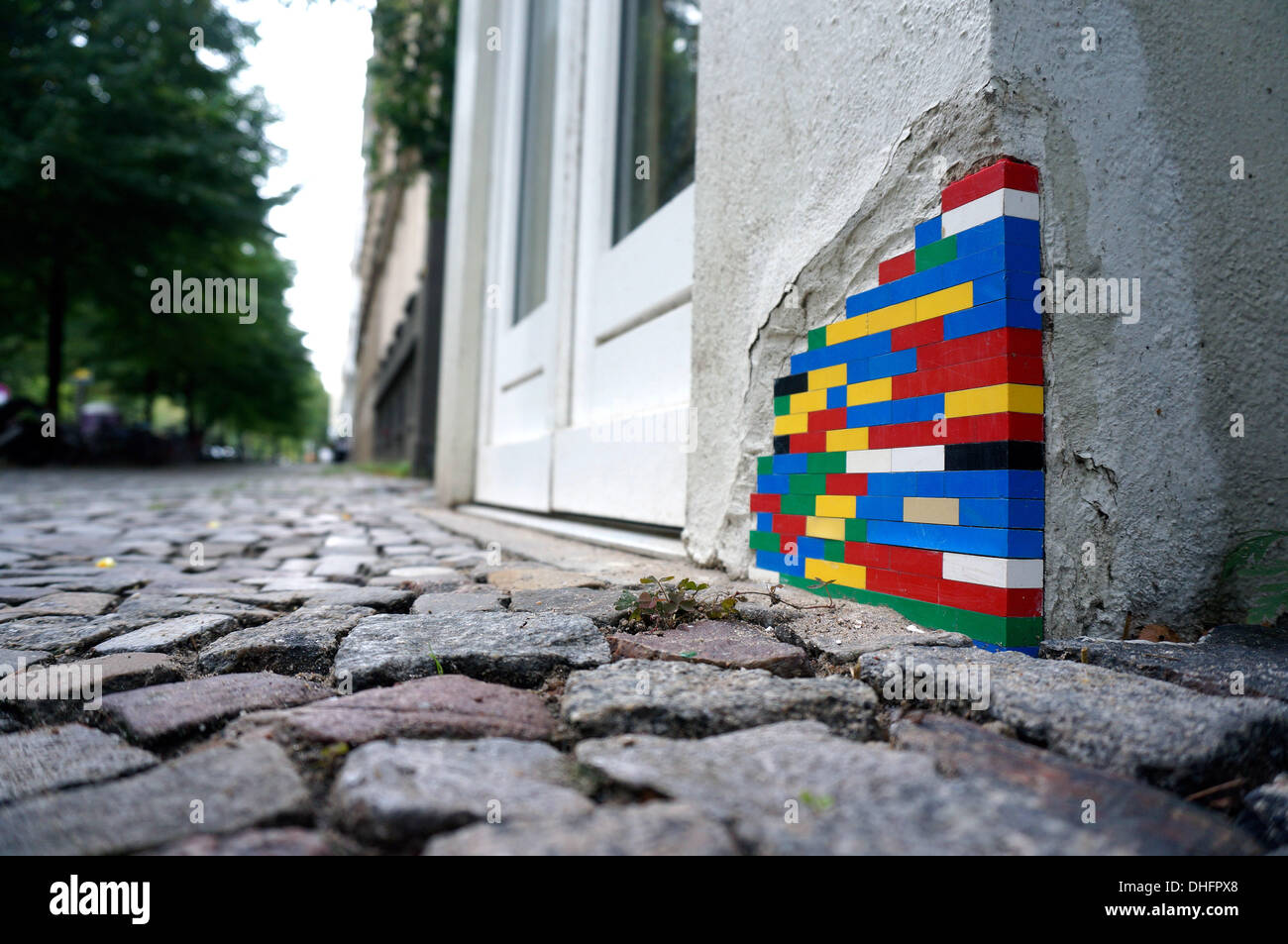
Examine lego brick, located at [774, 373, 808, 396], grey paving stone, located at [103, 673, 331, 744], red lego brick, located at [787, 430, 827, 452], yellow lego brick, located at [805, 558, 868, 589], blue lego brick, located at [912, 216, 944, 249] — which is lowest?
grey paving stone, located at [103, 673, 331, 744]

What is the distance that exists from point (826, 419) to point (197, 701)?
56.4 inches

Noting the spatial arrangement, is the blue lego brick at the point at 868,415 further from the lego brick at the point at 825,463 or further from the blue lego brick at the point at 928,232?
the blue lego brick at the point at 928,232

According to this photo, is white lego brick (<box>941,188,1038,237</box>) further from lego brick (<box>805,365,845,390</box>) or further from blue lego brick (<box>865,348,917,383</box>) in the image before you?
lego brick (<box>805,365,845,390</box>)

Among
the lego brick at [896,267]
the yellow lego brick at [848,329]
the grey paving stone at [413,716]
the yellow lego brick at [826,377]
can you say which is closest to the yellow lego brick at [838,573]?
the yellow lego brick at [826,377]

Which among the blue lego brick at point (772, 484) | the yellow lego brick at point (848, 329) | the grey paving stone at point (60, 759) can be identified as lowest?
Answer: the grey paving stone at point (60, 759)

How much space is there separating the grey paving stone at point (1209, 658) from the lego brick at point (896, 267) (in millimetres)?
787

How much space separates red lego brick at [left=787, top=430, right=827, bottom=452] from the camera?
6.58 feet

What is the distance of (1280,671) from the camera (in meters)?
1.30

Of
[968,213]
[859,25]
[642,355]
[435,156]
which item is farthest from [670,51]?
[435,156]

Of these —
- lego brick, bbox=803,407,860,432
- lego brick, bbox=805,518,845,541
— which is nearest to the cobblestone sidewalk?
lego brick, bbox=805,518,845,541

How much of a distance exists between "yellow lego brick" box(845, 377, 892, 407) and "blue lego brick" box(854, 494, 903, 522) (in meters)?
0.21

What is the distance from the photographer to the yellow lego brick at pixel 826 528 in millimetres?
1936
